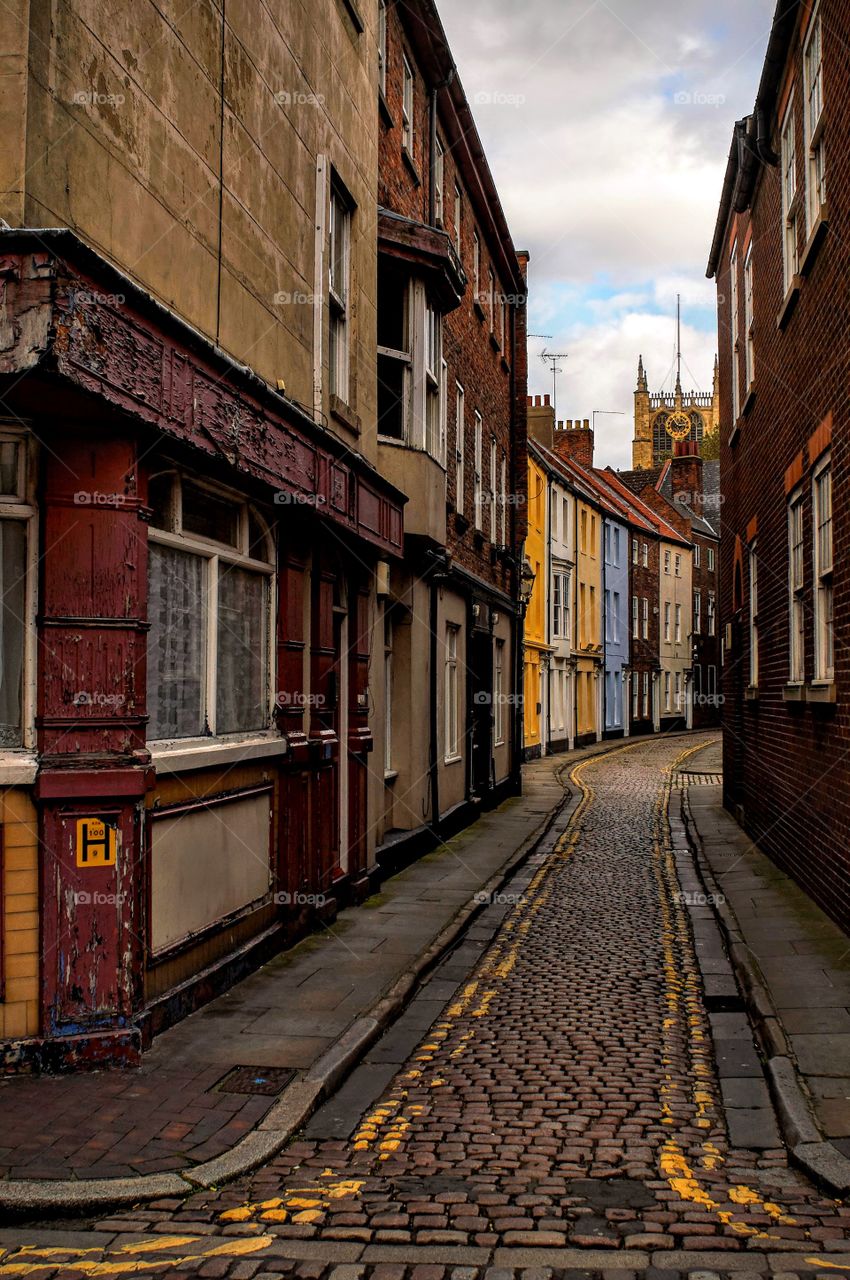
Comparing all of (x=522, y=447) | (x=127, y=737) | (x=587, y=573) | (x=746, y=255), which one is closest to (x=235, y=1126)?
(x=127, y=737)

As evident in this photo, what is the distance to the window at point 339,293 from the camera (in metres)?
10.7

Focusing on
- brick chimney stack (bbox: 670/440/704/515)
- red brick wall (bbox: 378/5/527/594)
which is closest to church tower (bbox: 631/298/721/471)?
brick chimney stack (bbox: 670/440/704/515)

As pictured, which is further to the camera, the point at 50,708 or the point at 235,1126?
the point at 50,708

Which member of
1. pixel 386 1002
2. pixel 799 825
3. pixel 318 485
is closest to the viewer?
pixel 386 1002

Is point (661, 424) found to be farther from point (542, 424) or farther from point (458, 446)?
point (458, 446)

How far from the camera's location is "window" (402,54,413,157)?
581 inches

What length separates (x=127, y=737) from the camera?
6156mm

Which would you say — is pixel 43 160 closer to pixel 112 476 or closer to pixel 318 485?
pixel 112 476

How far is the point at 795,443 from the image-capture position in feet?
39.0

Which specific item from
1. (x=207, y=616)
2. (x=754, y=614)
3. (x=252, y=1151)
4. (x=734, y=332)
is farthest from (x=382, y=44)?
(x=252, y=1151)

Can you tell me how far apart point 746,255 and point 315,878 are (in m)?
11.1

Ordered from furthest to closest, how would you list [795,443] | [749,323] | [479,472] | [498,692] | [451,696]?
[498,692]
[479,472]
[451,696]
[749,323]
[795,443]

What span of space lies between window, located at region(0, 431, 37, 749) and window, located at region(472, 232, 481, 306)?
14301 millimetres

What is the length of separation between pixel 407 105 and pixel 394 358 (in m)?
4.39
